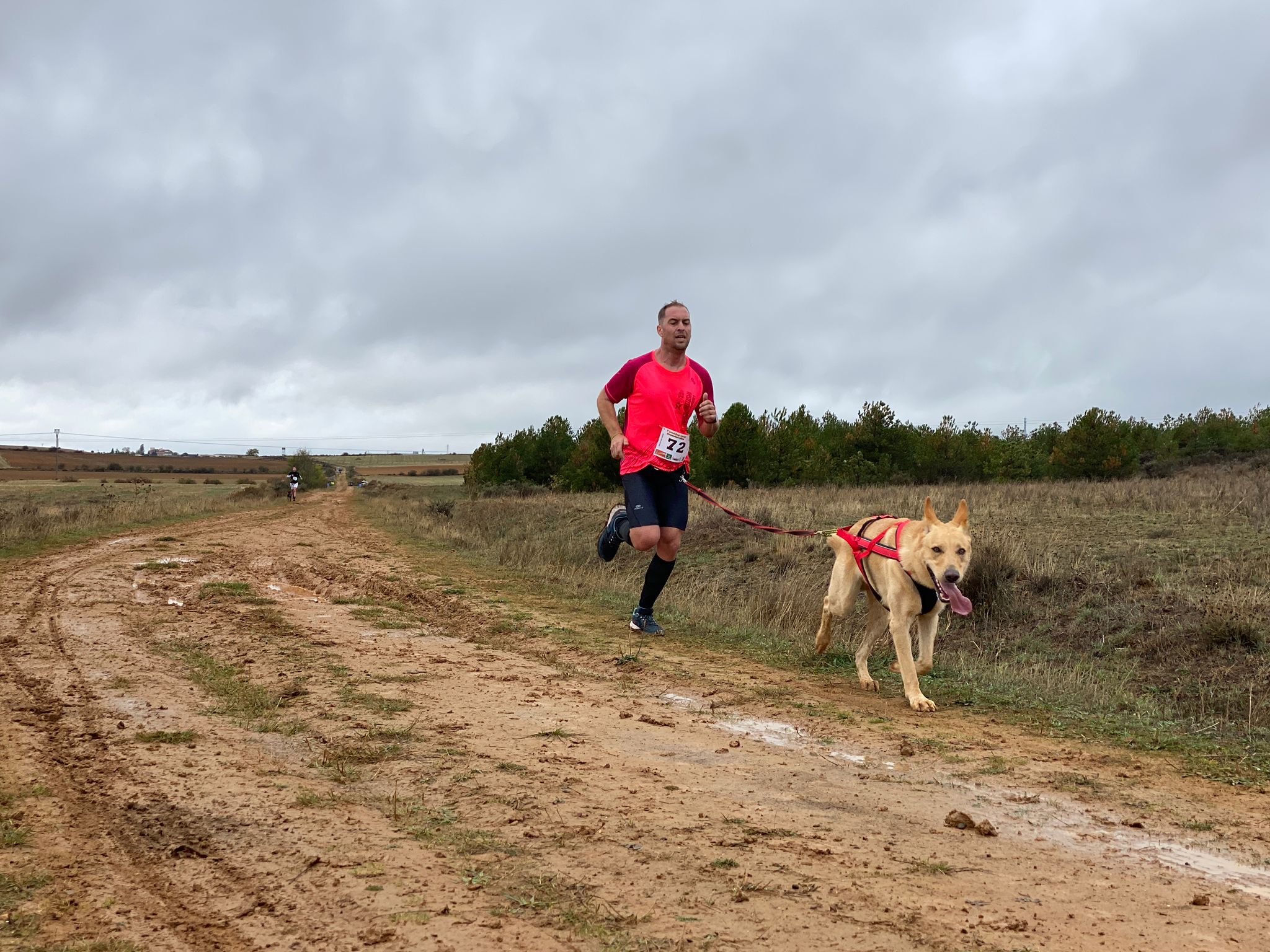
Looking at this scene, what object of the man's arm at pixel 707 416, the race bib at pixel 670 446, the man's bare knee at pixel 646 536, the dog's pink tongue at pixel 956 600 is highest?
the man's arm at pixel 707 416

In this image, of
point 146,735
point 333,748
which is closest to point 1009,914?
point 333,748

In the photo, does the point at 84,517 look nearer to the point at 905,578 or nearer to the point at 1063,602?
the point at 1063,602

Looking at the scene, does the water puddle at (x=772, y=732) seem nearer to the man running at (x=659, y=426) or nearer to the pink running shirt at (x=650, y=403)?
the man running at (x=659, y=426)

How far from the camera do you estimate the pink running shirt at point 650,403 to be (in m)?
7.07

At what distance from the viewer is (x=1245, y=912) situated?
254 cm

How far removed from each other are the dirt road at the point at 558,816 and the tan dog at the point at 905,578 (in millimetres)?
480

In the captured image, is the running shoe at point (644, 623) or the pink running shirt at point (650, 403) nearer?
the pink running shirt at point (650, 403)

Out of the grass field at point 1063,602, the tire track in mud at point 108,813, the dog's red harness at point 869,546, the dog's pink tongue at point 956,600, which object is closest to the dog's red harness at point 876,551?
the dog's red harness at point 869,546

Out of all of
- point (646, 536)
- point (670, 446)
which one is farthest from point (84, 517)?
point (670, 446)

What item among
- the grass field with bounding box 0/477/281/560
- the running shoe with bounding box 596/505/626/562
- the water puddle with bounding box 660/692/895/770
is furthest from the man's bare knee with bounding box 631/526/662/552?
the grass field with bounding box 0/477/281/560

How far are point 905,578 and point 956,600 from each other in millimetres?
469

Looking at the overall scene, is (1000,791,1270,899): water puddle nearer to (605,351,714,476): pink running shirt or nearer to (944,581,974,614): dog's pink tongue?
(944,581,974,614): dog's pink tongue

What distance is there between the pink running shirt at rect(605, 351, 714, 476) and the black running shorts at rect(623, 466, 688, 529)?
78 mm

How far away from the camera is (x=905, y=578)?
5.60 m
